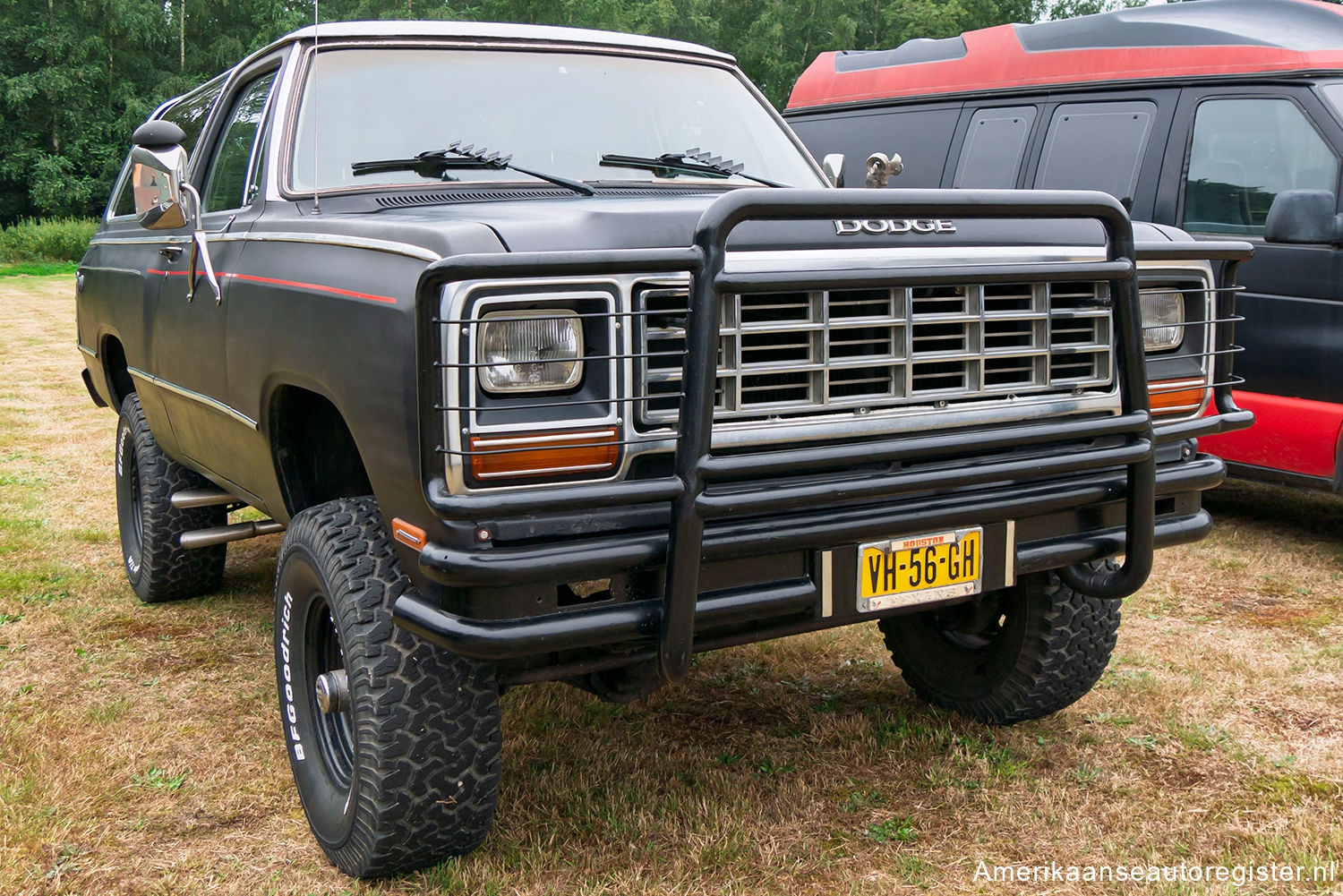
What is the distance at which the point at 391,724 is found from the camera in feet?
8.44

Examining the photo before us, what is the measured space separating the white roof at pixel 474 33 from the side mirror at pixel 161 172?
0.48 m

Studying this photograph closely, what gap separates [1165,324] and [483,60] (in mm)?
2175

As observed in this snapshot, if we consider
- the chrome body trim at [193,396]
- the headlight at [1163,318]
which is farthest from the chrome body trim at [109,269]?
the headlight at [1163,318]

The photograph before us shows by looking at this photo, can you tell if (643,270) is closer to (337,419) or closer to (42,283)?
(337,419)

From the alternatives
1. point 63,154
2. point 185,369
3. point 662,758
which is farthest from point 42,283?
point 662,758

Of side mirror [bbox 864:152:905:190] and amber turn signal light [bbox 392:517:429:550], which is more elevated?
side mirror [bbox 864:152:905:190]

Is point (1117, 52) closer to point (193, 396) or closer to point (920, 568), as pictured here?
point (920, 568)

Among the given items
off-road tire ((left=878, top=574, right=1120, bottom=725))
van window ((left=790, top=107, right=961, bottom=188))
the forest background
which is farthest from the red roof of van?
the forest background

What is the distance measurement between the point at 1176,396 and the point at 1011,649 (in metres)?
0.92

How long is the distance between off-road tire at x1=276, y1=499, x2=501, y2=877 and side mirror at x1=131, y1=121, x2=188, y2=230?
4.89 feet

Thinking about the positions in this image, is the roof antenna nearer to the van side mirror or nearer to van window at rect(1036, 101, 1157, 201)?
the van side mirror

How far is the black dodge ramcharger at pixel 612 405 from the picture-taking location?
91.1 inches

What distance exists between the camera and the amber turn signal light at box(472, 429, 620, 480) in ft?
7.57

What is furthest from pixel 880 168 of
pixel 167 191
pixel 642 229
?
pixel 167 191
